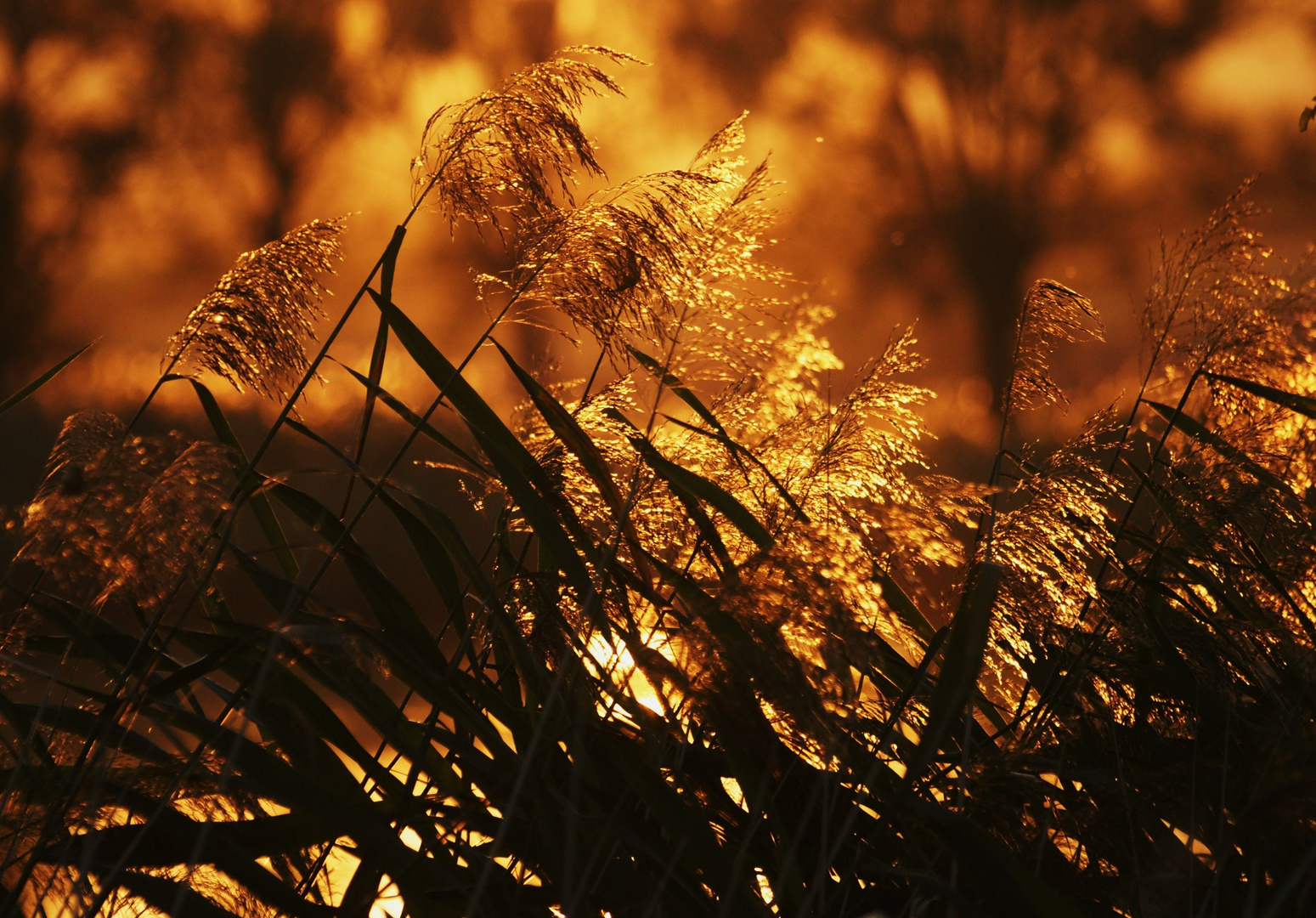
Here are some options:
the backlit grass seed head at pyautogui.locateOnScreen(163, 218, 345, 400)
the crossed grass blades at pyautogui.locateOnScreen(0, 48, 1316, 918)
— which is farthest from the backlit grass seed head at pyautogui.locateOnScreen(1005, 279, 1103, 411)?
the backlit grass seed head at pyautogui.locateOnScreen(163, 218, 345, 400)

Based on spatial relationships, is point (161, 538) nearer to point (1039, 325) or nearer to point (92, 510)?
point (92, 510)

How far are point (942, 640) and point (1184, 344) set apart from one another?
98cm

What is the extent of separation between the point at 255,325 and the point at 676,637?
1036 millimetres

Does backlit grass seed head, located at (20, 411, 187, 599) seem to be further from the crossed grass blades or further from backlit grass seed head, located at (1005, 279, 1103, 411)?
backlit grass seed head, located at (1005, 279, 1103, 411)

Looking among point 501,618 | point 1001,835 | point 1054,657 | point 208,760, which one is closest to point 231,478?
point 208,760

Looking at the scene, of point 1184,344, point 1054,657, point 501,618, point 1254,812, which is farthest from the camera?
point 1184,344

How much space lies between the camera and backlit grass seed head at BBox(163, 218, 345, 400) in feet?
5.46

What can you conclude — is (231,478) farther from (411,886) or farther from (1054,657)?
(1054,657)

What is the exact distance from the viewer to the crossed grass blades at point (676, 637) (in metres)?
1.09

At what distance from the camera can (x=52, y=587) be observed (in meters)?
1.68

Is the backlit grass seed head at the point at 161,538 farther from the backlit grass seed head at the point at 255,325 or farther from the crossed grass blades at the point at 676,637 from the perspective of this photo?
the backlit grass seed head at the point at 255,325

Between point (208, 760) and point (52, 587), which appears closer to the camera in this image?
point (208, 760)

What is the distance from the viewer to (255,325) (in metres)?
1.67

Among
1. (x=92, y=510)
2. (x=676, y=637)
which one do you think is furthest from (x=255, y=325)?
(x=676, y=637)
